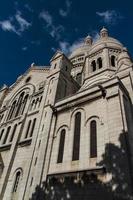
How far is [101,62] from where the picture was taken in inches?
1093

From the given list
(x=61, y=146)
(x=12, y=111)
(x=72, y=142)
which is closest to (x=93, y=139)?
(x=72, y=142)

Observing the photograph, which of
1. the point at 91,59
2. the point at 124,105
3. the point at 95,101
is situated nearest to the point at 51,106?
the point at 95,101

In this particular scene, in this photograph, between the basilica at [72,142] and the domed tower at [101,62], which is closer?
the basilica at [72,142]

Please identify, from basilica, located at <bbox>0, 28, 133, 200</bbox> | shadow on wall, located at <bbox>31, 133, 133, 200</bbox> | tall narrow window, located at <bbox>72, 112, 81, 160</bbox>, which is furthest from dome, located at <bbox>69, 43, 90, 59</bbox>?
shadow on wall, located at <bbox>31, 133, 133, 200</bbox>

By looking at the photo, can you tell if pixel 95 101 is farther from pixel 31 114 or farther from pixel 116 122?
pixel 31 114

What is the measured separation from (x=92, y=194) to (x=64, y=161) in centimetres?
365

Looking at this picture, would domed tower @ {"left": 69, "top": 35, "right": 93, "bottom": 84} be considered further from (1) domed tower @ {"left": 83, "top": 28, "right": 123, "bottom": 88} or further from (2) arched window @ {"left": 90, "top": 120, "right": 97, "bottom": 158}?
(2) arched window @ {"left": 90, "top": 120, "right": 97, "bottom": 158}

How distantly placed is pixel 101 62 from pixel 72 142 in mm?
15479

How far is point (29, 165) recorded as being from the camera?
56.1ft

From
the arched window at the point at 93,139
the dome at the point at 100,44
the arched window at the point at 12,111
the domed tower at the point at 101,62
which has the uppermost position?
the dome at the point at 100,44

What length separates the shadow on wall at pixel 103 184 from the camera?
10.8m

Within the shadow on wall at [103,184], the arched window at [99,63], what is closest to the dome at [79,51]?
the arched window at [99,63]

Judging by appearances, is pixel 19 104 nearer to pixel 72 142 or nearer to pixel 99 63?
pixel 99 63

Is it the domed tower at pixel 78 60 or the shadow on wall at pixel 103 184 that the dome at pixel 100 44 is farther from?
the shadow on wall at pixel 103 184
